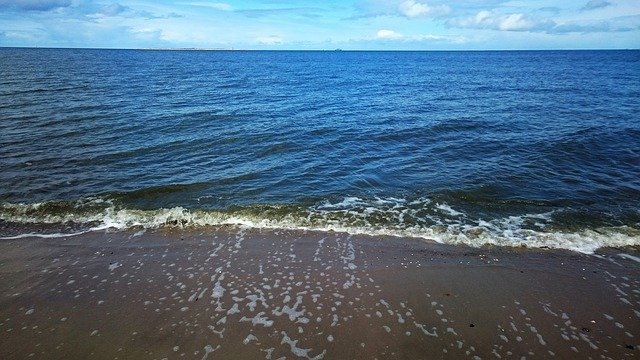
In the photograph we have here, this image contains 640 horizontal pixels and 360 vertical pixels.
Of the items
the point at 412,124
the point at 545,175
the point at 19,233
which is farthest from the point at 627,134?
the point at 19,233

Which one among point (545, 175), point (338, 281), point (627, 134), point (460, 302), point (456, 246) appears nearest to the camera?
point (460, 302)

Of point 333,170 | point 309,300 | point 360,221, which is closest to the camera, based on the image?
point 309,300

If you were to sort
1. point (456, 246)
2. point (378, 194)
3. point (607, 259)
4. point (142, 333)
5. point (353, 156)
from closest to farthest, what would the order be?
point (142, 333) → point (607, 259) → point (456, 246) → point (378, 194) → point (353, 156)

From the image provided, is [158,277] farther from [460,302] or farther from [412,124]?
[412,124]

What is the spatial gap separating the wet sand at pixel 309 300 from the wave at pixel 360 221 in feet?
2.28

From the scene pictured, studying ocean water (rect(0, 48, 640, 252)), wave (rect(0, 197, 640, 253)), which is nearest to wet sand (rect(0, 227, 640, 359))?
wave (rect(0, 197, 640, 253))

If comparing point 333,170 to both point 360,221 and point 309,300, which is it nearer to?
Result: point 360,221

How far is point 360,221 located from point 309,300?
470 centimetres

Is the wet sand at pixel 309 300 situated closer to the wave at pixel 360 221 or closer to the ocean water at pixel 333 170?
the wave at pixel 360 221

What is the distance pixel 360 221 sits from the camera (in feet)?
40.8

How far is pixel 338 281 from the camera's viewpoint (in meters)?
9.02

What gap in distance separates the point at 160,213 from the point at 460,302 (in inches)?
422

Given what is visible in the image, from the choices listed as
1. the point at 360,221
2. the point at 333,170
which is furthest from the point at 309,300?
the point at 333,170

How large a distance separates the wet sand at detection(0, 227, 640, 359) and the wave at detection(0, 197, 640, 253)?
695 mm
